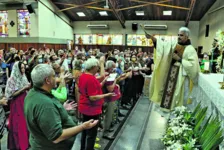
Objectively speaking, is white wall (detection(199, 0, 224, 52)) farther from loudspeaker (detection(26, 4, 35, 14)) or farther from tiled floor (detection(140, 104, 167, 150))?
loudspeaker (detection(26, 4, 35, 14))

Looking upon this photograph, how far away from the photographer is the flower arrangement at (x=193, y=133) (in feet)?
5.13

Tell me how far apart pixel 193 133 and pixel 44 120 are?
1.36 meters

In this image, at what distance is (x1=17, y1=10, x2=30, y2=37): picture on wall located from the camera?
1309cm

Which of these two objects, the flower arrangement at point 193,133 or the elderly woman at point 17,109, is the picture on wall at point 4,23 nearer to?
the elderly woman at point 17,109

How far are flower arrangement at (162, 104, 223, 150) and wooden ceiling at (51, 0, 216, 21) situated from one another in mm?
10832

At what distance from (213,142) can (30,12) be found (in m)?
12.9

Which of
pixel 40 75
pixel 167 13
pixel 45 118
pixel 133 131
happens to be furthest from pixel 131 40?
pixel 45 118

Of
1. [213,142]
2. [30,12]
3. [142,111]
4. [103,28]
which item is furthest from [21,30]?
[213,142]

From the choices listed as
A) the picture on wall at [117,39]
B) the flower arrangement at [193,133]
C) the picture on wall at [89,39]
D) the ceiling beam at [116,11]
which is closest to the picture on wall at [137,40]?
the picture on wall at [117,39]

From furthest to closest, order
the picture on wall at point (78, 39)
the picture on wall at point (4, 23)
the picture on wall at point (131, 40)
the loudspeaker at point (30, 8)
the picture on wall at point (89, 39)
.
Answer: the picture on wall at point (78, 39), the picture on wall at point (89, 39), the picture on wall at point (131, 40), the picture on wall at point (4, 23), the loudspeaker at point (30, 8)

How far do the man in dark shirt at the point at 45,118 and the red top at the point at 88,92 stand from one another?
1079 millimetres

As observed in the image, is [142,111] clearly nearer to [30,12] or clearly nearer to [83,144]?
[83,144]

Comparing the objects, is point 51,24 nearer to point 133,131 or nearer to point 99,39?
point 99,39

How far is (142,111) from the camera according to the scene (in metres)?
5.68
